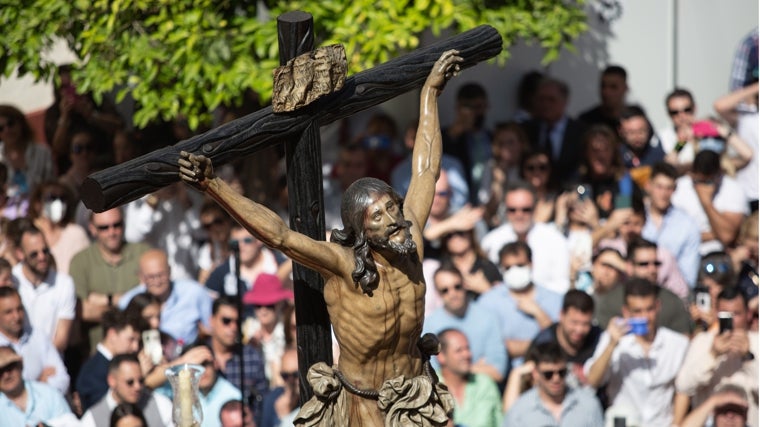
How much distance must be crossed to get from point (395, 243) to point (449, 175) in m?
4.98

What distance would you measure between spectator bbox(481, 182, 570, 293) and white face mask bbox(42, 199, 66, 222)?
282cm

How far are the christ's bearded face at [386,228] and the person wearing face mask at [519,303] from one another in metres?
4.04

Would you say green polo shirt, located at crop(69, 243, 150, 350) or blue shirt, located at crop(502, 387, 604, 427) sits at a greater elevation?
green polo shirt, located at crop(69, 243, 150, 350)

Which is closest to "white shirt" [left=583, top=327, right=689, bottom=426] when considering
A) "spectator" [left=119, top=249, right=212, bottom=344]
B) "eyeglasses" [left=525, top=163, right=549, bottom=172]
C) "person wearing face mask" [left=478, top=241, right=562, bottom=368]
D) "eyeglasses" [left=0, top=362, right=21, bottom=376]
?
"person wearing face mask" [left=478, top=241, right=562, bottom=368]

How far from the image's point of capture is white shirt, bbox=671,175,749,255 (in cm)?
1163

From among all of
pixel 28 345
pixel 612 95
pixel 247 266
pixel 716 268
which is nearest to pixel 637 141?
pixel 612 95

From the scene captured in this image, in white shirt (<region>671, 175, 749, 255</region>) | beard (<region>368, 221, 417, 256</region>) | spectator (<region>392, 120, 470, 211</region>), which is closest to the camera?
beard (<region>368, 221, 417, 256</region>)

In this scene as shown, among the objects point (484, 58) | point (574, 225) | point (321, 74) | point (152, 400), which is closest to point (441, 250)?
point (574, 225)

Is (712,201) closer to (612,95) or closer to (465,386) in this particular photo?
(612,95)

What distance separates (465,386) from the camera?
33.8 ft

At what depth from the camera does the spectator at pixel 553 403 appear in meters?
10.1

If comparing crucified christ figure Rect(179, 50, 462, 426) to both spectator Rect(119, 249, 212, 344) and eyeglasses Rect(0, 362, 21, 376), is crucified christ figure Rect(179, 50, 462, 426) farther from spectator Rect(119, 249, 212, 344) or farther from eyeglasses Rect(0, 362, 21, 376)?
spectator Rect(119, 249, 212, 344)

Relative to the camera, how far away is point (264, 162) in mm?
11828

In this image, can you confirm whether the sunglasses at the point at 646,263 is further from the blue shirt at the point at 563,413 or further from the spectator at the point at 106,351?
the spectator at the point at 106,351
